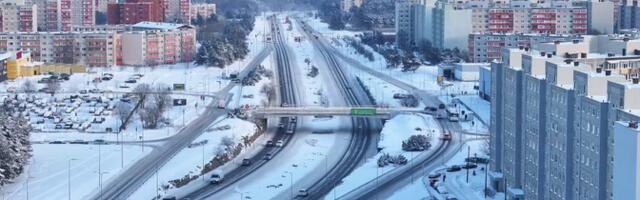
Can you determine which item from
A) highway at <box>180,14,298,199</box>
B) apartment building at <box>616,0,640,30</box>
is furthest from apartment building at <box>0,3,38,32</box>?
apartment building at <box>616,0,640,30</box>

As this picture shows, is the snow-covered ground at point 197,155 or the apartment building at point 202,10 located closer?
the snow-covered ground at point 197,155

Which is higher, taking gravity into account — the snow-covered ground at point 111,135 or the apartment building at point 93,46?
the apartment building at point 93,46

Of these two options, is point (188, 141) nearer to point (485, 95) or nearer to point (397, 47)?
point (485, 95)

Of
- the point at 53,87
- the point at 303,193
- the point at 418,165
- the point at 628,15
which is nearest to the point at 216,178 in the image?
the point at 303,193

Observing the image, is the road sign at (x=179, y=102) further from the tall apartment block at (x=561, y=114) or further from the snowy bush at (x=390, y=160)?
the tall apartment block at (x=561, y=114)

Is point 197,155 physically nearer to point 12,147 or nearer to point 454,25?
point 12,147

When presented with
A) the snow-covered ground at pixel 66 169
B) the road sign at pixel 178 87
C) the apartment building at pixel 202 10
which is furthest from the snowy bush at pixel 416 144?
the apartment building at pixel 202 10
